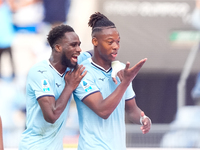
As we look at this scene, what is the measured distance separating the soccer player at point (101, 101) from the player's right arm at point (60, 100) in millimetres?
60

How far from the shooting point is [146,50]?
9961mm

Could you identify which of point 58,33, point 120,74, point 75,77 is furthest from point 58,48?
point 120,74

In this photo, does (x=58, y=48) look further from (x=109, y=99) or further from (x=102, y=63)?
(x=109, y=99)

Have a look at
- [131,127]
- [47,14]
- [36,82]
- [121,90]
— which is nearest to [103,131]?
[121,90]

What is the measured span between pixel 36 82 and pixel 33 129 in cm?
42

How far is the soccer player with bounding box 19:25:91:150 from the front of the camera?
168 inches

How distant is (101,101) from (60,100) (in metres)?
0.36

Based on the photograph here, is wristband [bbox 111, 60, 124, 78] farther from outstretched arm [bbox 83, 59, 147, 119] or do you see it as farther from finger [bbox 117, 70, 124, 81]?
outstretched arm [bbox 83, 59, 147, 119]

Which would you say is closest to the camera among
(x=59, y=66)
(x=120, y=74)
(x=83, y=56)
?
(x=120, y=74)

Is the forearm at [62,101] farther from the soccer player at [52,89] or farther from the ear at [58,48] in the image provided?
the ear at [58,48]

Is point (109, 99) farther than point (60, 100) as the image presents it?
No

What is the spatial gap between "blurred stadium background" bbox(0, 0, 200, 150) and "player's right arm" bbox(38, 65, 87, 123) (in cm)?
545

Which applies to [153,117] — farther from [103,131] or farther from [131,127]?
[103,131]

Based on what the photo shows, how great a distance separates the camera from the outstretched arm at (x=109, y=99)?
3.96m
